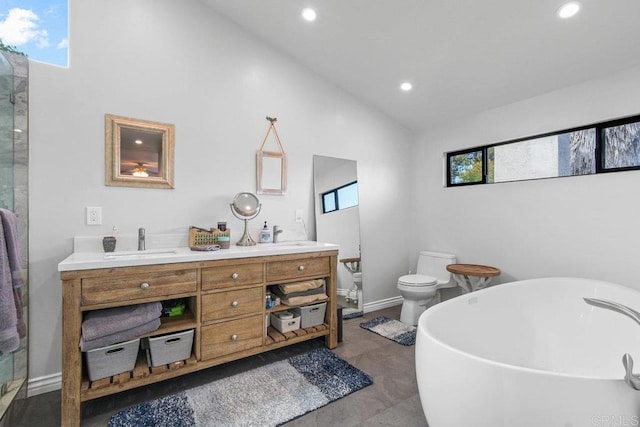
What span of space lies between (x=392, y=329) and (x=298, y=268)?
1.26 meters

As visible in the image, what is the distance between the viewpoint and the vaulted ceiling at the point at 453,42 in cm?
205

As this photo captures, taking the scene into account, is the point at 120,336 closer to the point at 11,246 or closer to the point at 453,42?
the point at 11,246

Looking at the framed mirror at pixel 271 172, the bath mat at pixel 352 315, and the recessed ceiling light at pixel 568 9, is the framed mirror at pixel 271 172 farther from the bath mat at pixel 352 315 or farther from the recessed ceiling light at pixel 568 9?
the recessed ceiling light at pixel 568 9

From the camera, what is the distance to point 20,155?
188 centimetres

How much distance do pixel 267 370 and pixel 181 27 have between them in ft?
8.96

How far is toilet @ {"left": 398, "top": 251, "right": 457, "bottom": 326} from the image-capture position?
9.82 ft

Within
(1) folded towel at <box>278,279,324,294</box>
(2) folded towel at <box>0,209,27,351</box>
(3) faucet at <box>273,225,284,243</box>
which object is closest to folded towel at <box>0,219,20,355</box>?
(2) folded towel at <box>0,209,27,351</box>

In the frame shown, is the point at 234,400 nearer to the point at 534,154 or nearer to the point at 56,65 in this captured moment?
the point at 56,65

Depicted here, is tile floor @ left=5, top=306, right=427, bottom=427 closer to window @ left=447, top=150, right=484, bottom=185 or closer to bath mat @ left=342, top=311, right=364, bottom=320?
bath mat @ left=342, top=311, right=364, bottom=320

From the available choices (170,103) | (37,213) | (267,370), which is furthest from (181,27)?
(267,370)

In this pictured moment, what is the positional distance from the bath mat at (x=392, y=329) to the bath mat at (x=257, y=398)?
0.70 m

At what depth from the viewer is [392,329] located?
299 cm

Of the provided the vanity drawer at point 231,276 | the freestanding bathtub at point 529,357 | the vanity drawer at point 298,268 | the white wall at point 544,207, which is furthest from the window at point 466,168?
the vanity drawer at point 231,276

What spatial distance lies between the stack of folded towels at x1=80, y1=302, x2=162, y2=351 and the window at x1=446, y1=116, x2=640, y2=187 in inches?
128
